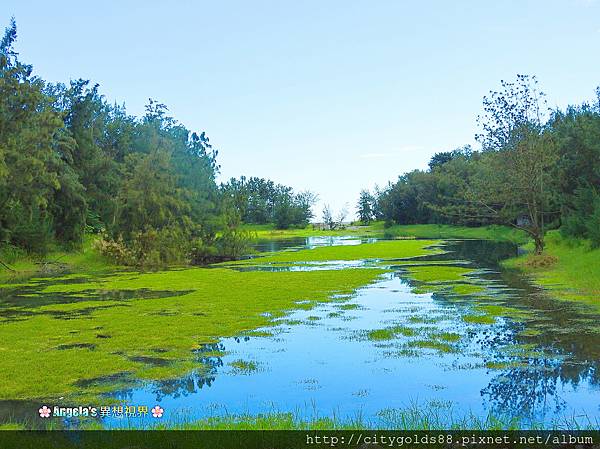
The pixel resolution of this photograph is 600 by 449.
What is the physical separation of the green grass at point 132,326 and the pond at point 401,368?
2.18 ft

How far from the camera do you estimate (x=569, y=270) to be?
111 feet

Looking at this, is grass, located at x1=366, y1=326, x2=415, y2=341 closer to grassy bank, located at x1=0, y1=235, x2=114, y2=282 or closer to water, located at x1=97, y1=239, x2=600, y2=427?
water, located at x1=97, y1=239, x2=600, y2=427

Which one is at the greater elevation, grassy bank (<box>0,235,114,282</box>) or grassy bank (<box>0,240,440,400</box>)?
grassy bank (<box>0,235,114,282</box>)

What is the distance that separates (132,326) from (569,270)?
26.4m

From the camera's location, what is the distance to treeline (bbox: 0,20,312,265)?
42625 millimetres

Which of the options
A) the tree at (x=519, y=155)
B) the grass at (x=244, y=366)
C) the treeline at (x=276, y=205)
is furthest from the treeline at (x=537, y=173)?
the treeline at (x=276, y=205)

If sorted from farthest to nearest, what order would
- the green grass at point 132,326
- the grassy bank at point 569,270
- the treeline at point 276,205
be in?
the treeline at point 276,205, the grassy bank at point 569,270, the green grass at point 132,326

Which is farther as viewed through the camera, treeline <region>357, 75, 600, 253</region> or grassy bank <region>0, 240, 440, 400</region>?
treeline <region>357, 75, 600, 253</region>

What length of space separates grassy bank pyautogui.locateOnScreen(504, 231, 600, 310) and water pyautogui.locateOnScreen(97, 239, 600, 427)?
3852 mm

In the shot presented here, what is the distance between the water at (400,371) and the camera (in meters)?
A: 12.0

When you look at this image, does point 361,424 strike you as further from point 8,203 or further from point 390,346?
point 8,203

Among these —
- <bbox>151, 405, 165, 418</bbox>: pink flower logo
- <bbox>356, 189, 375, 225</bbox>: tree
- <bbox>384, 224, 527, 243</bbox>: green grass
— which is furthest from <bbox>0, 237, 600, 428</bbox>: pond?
<bbox>356, 189, 375, 225</bbox>: tree

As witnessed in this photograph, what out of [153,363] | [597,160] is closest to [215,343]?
[153,363]

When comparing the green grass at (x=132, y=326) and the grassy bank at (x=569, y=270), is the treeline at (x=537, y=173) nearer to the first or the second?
the grassy bank at (x=569, y=270)
